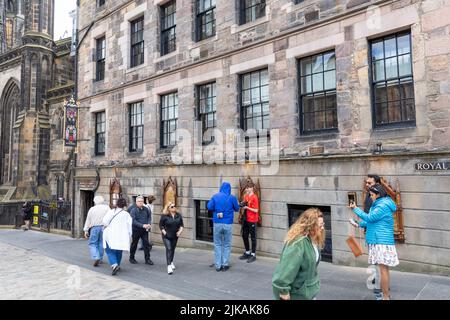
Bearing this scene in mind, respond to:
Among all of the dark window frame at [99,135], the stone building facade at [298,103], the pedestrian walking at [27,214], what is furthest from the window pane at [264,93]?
the pedestrian walking at [27,214]

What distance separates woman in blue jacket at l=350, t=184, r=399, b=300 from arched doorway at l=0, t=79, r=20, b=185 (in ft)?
111

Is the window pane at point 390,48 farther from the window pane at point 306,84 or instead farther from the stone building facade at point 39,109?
the stone building facade at point 39,109

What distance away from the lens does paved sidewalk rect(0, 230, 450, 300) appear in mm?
6137

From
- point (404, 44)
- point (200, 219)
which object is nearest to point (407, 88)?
point (404, 44)

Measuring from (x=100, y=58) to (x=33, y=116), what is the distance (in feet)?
53.1

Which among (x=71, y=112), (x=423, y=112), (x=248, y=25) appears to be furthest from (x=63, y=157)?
(x=423, y=112)

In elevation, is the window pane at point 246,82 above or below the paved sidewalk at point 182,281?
above

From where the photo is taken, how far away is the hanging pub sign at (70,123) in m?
15.7

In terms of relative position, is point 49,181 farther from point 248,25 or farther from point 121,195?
point 248,25

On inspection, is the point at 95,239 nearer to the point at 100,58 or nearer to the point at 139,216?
the point at 139,216

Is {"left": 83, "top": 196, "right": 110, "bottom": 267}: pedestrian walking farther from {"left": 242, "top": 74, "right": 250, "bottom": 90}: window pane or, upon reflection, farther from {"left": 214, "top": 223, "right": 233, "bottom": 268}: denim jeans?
{"left": 242, "top": 74, "right": 250, "bottom": 90}: window pane

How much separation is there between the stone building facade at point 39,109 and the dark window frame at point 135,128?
15.5 m

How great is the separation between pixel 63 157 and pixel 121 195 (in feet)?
56.3

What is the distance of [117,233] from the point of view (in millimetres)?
7824
